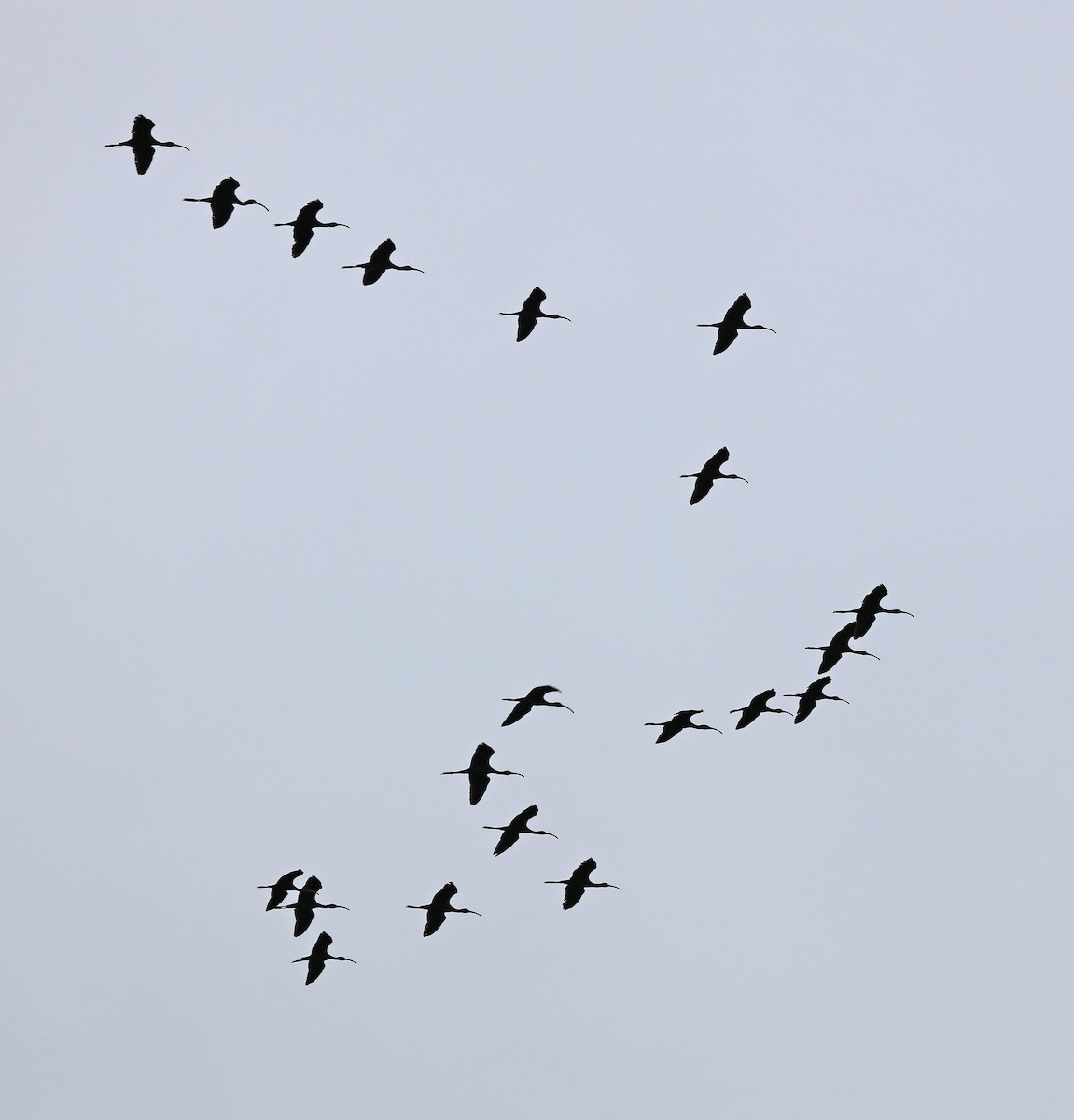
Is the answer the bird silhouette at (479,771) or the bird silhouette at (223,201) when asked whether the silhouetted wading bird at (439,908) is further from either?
the bird silhouette at (223,201)

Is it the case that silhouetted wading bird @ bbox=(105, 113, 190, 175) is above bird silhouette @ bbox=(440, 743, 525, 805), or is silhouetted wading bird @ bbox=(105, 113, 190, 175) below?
above

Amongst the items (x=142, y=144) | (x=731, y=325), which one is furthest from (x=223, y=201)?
(x=731, y=325)

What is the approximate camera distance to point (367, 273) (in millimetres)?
48688

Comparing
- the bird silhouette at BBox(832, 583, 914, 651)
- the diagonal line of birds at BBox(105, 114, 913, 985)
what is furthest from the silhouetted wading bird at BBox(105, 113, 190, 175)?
the bird silhouette at BBox(832, 583, 914, 651)

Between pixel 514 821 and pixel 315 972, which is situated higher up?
pixel 514 821

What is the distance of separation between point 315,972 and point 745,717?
13181 mm

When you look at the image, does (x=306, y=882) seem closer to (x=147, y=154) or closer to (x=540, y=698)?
(x=540, y=698)

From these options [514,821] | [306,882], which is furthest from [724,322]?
[306,882]

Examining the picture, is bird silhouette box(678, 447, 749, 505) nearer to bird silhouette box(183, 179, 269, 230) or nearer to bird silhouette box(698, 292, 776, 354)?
bird silhouette box(698, 292, 776, 354)

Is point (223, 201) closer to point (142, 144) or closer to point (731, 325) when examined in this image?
point (142, 144)

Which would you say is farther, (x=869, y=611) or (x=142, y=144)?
(x=869, y=611)

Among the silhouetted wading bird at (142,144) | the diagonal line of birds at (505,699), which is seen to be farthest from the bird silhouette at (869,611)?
the silhouetted wading bird at (142,144)

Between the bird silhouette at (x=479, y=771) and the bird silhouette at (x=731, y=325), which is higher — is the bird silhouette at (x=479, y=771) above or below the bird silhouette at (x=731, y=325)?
below

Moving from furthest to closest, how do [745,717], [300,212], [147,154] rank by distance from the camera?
1. [745,717]
2. [300,212]
3. [147,154]
